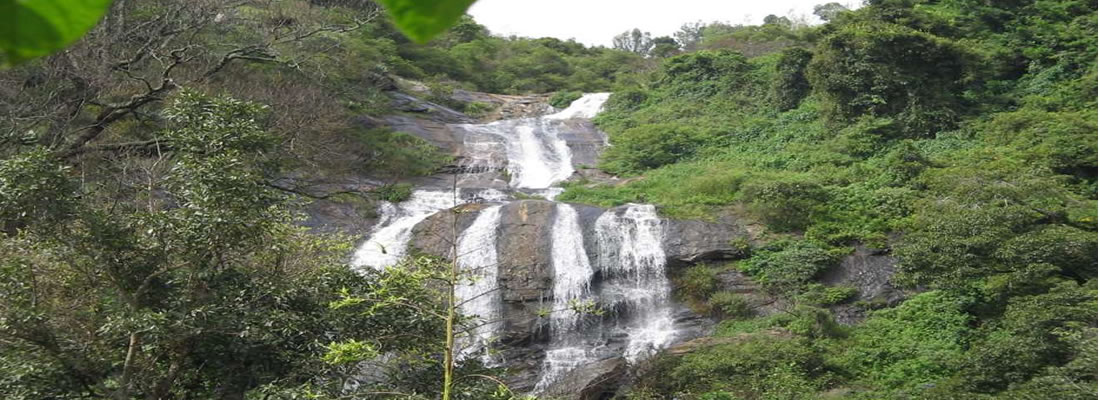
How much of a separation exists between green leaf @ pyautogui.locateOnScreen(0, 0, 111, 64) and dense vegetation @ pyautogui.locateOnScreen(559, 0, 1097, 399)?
944 centimetres

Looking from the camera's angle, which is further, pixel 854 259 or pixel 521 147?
pixel 521 147

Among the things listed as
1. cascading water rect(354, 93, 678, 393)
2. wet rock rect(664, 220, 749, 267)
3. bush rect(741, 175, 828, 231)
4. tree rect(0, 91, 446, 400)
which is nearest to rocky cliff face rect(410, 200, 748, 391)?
wet rock rect(664, 220, 749, 267)

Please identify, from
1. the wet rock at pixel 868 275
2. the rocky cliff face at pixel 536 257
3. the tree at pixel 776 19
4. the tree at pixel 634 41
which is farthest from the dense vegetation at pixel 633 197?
the tree at pixel 634 41

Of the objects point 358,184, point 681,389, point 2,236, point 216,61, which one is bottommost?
point 681,389

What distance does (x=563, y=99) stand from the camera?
104 feet

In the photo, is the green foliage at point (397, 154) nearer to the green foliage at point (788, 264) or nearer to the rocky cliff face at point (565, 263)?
the rocky cliff face at point (565, 263)

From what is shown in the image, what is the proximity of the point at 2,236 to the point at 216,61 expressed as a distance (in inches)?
328

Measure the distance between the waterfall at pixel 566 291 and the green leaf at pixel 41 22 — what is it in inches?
511

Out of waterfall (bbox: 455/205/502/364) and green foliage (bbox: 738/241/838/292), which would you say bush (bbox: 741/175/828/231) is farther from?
waterfall (bbox: 455/205/502/364)

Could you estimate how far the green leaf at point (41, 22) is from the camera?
0.27 m

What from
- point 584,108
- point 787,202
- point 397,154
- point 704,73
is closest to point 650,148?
point 704,73

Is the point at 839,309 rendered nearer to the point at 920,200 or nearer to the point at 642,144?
the point at 920,200

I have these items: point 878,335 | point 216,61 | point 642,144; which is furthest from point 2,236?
point 642,144

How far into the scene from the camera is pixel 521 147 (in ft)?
80.2
